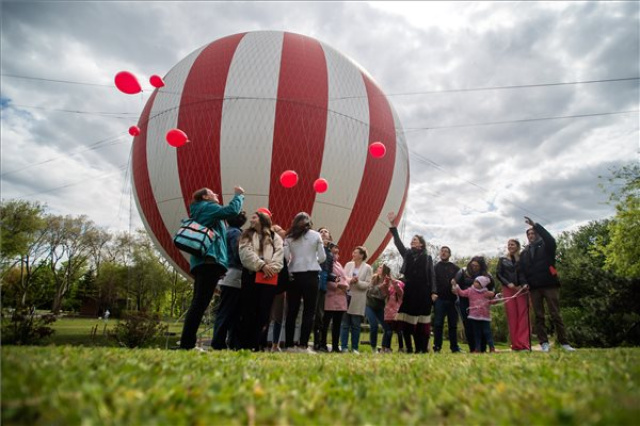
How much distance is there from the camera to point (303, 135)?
732cm

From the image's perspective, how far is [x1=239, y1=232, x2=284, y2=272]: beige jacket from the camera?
146 inches

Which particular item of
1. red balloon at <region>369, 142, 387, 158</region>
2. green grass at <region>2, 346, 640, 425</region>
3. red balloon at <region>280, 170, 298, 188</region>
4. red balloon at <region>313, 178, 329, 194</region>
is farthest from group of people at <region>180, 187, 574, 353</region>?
red balloon at <region>369, 142, 387, 158</region>

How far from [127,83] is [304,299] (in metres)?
4.27

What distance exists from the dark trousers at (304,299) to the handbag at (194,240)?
1.18m

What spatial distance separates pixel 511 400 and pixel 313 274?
2.93m

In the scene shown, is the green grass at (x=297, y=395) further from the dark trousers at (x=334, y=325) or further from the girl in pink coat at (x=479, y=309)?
the girl in pink coat at (x=479, y=309)

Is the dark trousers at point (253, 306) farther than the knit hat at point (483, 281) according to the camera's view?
No

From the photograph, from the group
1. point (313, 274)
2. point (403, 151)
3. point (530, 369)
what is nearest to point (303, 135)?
point (403, 151)

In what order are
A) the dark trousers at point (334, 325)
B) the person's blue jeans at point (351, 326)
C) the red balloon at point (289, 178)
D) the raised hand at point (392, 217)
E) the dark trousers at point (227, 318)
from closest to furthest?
the dark trousers at point (227, 318) → the raised hand at point (392, 217) → the dark trousers at point (334, 325) → the person's blue jeans at point (351, 326) → the red balloon at point (289, 178)

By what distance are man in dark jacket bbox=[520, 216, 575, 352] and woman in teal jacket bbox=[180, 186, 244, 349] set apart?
4.03 meters

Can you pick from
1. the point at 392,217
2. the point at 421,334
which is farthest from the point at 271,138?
the point at 421,334

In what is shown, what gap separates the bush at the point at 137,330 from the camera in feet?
18.6

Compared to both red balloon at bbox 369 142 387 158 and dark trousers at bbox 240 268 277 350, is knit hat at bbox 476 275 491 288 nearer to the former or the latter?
dark trousers at bbox 240 268 277 350

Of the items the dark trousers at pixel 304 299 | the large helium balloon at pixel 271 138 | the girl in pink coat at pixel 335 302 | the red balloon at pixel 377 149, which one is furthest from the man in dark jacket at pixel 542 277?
the large helium balloon at pixel 271 138
